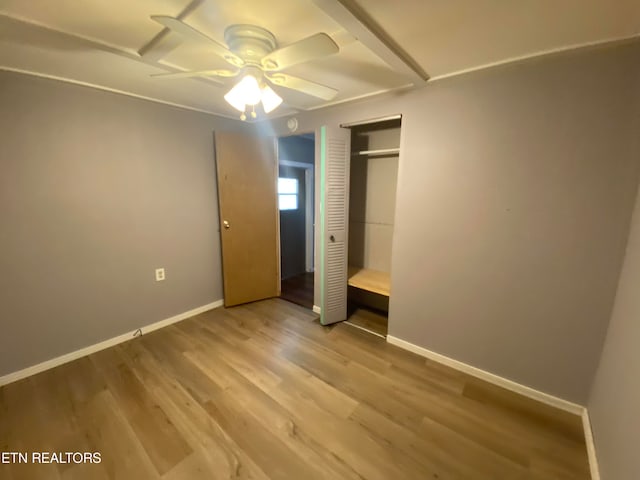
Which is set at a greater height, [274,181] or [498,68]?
[498,68]

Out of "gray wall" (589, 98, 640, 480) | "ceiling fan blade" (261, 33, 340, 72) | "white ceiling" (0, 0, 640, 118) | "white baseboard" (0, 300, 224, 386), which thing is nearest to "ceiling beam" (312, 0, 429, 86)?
"white ceiling" (0, 0, 640, 118)

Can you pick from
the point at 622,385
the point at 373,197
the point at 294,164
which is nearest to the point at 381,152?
the point at 373,197

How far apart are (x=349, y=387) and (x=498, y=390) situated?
1.07 m

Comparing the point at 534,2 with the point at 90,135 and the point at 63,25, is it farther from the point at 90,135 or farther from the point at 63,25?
the point at 90,135

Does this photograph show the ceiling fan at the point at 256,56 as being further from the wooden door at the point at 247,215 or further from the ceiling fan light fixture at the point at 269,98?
the wooden door at the point at 247,215

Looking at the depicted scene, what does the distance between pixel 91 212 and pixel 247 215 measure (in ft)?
4.56

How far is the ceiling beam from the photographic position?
1.08 m

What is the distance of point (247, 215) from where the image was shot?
122 inches

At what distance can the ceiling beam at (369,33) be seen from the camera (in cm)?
108

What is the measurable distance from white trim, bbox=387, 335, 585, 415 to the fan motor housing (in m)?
2.36

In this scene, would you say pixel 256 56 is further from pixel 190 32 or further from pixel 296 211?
pixel 296 211

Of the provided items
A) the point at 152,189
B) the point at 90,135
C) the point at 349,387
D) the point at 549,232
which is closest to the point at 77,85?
the point at 90,135

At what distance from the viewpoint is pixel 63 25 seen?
1.29 metres

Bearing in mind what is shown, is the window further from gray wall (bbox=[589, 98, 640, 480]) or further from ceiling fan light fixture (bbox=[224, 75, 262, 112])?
gray wall (bbox=[589, 98, 640, 480])
